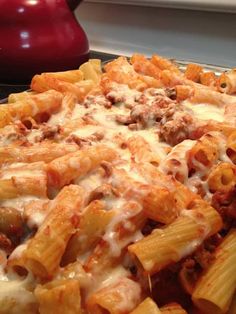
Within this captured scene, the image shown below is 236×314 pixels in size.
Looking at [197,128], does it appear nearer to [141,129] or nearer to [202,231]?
[141,129]

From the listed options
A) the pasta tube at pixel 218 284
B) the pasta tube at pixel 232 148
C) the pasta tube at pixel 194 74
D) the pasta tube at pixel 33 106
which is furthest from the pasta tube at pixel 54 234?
the pasta tube at pixel 194 74

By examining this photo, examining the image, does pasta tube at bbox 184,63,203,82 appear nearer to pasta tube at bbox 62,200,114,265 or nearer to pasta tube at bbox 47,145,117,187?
pasta tube at bbox 47,145,117,187

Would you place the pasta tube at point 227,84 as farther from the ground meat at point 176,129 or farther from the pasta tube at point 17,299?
the pasta tube at point 17,299

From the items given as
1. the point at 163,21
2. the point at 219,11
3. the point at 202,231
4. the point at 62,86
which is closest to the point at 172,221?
the point at 202,231

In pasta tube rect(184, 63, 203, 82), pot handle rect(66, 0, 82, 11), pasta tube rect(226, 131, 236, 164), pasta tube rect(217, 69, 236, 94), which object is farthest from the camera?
pot handle rect(66, 0, 82, 11)

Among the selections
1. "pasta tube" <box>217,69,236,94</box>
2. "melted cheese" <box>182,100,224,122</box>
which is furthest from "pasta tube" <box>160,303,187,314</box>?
"pasta tube" <box>217,69,236,94</box>

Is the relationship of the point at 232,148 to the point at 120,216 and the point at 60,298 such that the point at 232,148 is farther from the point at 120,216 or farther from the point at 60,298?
the point at 60,298
